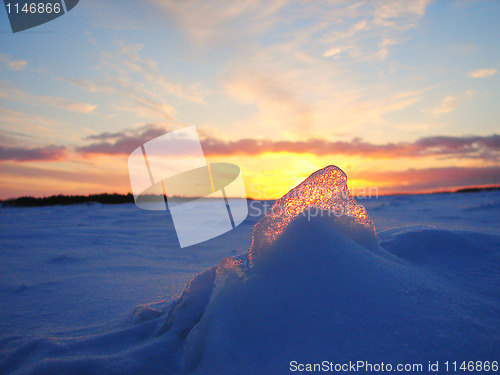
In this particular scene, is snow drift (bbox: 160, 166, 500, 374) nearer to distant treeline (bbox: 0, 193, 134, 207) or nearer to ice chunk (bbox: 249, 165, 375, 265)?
ice chunk (bbox: 249, 165, 375, 265)

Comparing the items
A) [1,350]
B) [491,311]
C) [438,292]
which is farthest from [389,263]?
[1,350]

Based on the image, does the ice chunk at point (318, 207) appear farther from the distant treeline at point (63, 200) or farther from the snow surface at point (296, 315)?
the distant treeline at point (63, 200)

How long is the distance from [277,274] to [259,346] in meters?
0.32

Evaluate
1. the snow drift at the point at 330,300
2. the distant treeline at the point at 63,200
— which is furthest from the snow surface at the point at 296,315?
the distant treeline at the point at 63,200

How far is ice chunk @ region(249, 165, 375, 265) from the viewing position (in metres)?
1.53

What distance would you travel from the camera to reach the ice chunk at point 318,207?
5.03 ft

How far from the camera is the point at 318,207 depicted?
1574 millimetres

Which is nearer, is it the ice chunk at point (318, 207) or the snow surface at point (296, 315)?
the snow surface at point (296, 315)

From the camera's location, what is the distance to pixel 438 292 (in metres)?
1.25

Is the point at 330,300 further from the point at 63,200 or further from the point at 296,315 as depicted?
the point at 63,200

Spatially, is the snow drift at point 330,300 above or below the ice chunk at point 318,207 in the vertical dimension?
below

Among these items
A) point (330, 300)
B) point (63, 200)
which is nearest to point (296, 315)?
point (330, 300)

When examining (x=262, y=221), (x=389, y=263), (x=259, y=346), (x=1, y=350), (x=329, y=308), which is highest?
(x=262, y=221)

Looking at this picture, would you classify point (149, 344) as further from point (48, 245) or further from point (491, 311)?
point (48, 245)
